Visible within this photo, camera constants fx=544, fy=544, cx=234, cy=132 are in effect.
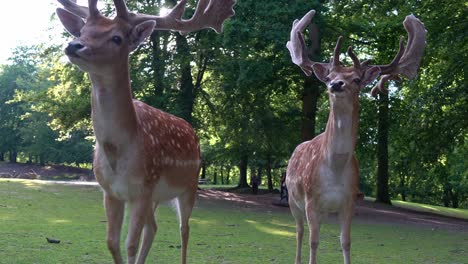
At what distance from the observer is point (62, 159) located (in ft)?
191

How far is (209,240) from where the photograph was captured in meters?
9.71

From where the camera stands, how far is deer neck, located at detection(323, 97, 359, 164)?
602cm

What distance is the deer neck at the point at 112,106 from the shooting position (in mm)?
4375

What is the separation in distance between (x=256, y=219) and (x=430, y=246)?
5307 millimetres

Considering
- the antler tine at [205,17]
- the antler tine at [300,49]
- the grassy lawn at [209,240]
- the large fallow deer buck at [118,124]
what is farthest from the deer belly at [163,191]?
the antler tine at [300,49]

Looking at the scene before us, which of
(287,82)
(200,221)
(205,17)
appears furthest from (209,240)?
(287,82)

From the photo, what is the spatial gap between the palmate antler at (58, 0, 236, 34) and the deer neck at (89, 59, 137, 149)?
0.47 meters

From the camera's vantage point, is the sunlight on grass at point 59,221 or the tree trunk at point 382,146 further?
the tree trunk at point 382,146

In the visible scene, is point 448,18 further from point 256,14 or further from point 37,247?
point 37,247

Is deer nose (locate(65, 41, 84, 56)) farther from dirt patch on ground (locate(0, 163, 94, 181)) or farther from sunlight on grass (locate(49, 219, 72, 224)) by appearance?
dirt patch on ground (locate(0, 163, 94, 181))

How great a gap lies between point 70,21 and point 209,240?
593cm

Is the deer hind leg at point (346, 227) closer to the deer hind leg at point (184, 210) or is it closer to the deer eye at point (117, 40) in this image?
the deer hind leg at point (184, 210)

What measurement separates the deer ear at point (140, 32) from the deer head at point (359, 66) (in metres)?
2.23

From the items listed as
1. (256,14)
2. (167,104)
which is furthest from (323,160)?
(167,104)
